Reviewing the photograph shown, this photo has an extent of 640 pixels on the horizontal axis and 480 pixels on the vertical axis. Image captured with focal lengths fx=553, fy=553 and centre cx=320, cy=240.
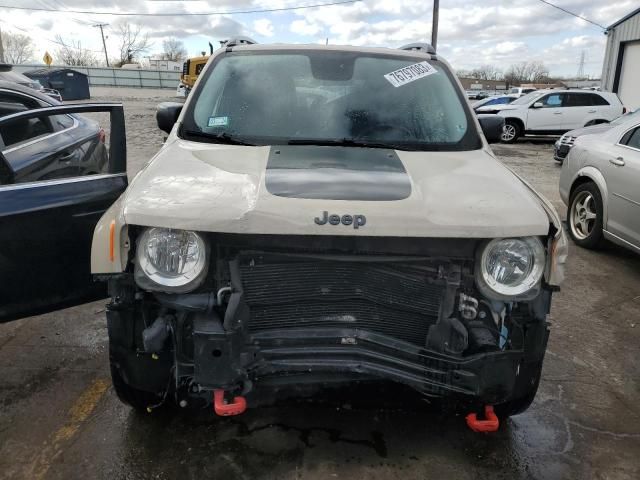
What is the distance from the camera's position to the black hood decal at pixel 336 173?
2.24m

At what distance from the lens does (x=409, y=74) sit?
138 inches

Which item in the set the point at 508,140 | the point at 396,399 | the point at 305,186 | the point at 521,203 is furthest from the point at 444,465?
the point at 508,140

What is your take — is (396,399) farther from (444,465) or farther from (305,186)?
(305,186)

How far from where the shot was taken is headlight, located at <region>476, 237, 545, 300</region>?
7.34 feet

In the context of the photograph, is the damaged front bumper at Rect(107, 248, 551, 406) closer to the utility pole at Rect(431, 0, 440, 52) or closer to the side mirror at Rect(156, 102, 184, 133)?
the side mirror at Rect(156, 102, 184, 133)

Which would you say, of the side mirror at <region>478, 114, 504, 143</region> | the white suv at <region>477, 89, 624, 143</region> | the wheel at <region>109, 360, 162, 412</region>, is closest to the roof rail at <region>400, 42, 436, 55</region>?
the side mirror at <region>478, 114, 504, 143</region>

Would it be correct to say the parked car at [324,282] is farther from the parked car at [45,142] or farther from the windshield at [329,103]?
the parked car at [45,142]

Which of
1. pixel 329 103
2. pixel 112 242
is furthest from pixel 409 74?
pixel 112 242

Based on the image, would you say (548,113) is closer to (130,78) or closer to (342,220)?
(342,220)

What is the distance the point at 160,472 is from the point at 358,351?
1120 millimetres

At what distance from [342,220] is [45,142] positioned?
3.00 m

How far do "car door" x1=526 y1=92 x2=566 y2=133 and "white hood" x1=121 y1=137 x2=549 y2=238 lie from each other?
48.4 ft

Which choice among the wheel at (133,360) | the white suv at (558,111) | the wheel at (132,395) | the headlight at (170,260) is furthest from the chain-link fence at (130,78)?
the headlight at (170,260)

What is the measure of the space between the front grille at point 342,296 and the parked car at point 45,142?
197cm
